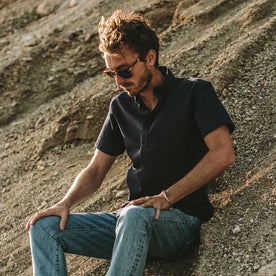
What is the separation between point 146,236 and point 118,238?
17 cm

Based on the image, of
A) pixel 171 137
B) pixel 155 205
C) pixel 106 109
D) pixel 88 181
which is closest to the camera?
pixel 155 205

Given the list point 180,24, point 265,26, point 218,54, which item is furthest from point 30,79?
point 265,26

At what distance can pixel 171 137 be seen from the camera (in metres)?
2.98

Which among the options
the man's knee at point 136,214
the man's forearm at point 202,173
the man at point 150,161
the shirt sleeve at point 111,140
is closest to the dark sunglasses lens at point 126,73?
the man at point 150,161

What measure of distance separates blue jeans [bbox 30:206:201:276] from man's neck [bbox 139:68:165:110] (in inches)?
31.0

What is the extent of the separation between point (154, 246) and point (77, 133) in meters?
3.13

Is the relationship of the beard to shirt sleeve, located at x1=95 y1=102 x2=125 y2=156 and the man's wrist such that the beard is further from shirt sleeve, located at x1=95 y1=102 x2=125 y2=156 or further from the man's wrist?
the man's wrist

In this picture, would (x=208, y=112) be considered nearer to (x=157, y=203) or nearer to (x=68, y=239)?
(x=157, y=203)

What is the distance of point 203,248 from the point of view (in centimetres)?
297

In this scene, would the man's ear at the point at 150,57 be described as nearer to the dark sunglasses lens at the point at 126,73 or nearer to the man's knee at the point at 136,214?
the dark sunglasses lens at the point at 126,73

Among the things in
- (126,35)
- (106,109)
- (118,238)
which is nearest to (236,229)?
(118,238)

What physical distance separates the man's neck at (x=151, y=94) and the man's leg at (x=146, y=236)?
78 cm

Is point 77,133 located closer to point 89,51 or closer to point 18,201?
point 18,201

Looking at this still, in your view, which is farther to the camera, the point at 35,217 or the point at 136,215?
the point at 35,217
